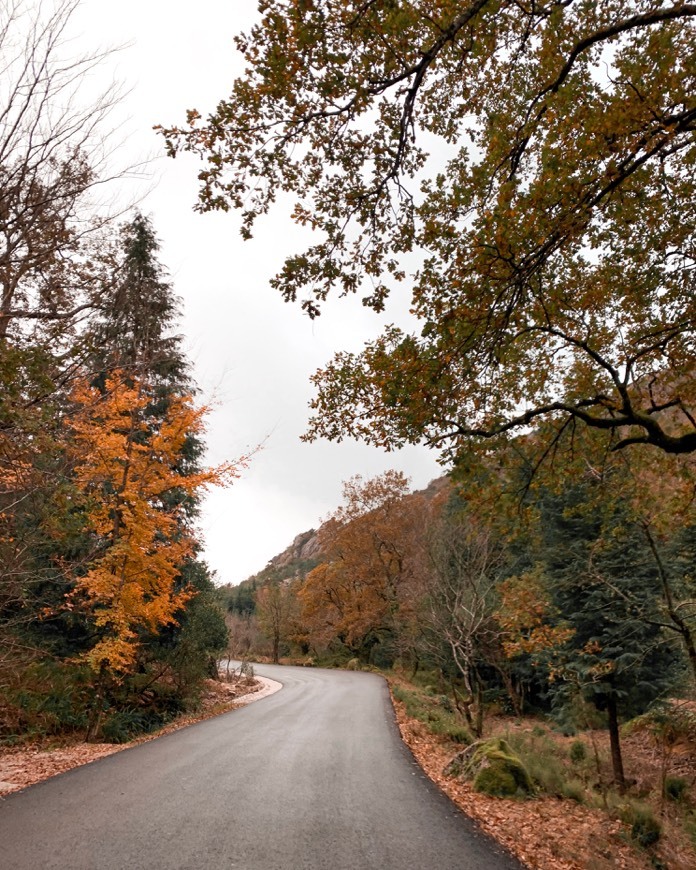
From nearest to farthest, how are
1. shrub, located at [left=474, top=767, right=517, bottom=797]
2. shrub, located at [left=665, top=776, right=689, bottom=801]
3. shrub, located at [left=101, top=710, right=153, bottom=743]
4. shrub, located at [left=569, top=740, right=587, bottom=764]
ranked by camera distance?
shrub, located at [left=474, top=767, right=517, bottom=797] < shrub, located at [left=665, top=776, right=689, bottom=801] < shrub, located at [left=101, top=710, right=153, bottom=743] < shrub, located at [left=569, top=740, right=587, bottom=764]

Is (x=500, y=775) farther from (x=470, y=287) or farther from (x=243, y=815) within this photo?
(x=470, y=287)

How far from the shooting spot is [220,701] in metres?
17.7

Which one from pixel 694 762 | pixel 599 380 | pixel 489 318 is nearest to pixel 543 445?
pixel 599 380

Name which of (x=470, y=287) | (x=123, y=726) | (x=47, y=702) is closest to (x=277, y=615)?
(x=123, y=726)

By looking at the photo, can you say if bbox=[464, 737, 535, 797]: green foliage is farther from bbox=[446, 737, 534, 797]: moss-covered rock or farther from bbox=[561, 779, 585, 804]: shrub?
bbox=[561, 779, 585, 804]: shrub

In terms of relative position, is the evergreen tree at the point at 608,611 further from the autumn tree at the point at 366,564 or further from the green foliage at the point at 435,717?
the autumn tree at the point at 366,564

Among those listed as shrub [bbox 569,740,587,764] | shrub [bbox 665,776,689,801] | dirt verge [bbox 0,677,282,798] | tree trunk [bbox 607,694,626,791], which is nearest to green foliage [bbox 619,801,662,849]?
shrub [bbox 665,776,689,801]

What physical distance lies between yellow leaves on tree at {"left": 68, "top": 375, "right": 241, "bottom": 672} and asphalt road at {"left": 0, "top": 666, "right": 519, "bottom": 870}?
2533 millimetres

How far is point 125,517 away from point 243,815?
668 cm

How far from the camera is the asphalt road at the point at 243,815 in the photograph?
4.61m

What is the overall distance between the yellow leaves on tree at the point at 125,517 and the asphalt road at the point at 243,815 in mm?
2533

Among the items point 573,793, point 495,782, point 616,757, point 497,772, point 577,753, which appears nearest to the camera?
point 495,782

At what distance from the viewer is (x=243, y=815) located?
5.75 m

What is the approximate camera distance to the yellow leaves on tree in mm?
10047
